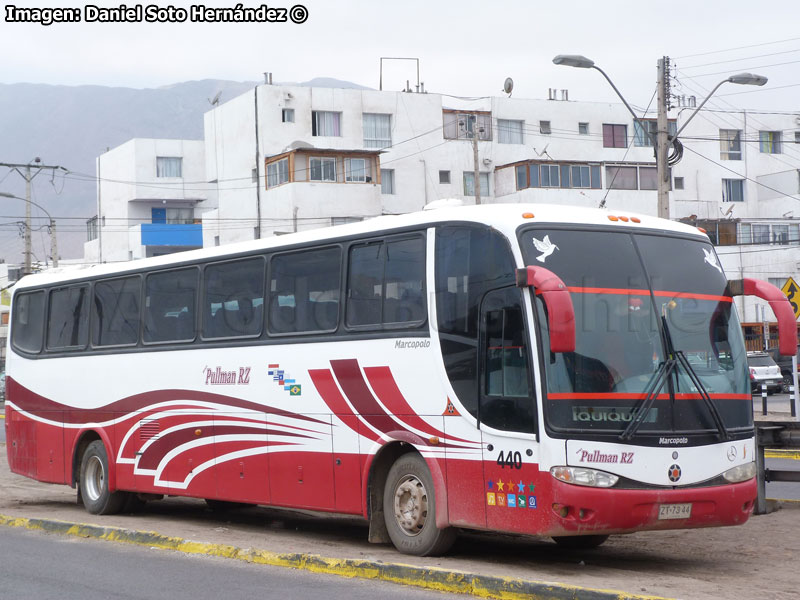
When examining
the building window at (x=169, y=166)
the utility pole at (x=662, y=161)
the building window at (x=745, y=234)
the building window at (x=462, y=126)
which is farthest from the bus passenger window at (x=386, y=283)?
the building window at (x=169, y=166)

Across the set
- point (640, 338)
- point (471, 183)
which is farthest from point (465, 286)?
point (471, 183)

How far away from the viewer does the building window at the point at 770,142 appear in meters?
80.5

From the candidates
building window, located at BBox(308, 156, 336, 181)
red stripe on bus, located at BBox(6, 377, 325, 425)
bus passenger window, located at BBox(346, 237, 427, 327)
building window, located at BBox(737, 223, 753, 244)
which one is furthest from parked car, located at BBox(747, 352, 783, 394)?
bus passenger window, located at BBox(346, 237, 427, 327)

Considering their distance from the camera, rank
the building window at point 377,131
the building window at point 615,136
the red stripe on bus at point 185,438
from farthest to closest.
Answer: the building window at point 615,136 < the building window at point 377,131 < the red stripe on bus at point 185,438

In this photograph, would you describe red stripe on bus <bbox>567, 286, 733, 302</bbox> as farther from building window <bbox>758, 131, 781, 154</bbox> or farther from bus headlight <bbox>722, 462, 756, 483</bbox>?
building window <bbox>758, 131, 781, 154</bbox>

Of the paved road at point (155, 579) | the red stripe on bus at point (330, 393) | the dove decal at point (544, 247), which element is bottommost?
the paved road at point (155, 579)

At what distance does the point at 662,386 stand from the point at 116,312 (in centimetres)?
861

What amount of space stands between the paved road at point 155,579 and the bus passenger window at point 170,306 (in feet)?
10.9

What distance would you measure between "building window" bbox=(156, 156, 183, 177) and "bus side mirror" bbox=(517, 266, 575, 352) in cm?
7875

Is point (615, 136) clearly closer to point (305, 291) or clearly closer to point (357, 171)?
point (357, 171)

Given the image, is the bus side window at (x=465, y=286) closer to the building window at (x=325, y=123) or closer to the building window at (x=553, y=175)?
the building window at (x=325, y=123)

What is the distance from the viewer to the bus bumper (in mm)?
9680

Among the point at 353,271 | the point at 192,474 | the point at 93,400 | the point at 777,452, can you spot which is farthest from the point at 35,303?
the point at 777,452

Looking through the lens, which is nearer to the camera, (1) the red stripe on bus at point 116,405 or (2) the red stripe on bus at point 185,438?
(2) the red stripe on bus at point 185,438
